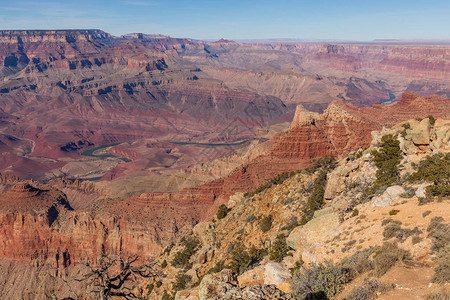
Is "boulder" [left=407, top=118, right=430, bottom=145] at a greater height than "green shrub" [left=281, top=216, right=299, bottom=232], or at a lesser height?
greater

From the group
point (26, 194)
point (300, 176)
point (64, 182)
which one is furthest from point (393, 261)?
point (64, 182)

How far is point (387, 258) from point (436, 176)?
9.61 metres

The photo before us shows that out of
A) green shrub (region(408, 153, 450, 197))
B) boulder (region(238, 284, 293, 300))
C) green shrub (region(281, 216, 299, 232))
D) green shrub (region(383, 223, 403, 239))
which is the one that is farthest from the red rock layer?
boulder (region(238, 284, 293, 300))

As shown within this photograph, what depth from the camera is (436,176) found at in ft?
72.0

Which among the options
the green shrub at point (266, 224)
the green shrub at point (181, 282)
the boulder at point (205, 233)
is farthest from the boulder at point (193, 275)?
the green shrub at point (266, 224)

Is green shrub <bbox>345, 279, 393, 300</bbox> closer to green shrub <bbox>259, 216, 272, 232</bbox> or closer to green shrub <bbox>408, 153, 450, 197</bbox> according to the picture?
green shrub <bbox>408, 153, 450, 197</bbox>

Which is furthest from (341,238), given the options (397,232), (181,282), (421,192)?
(181,282)

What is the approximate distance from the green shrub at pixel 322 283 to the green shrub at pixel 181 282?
778 inches

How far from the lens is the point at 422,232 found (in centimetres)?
1752

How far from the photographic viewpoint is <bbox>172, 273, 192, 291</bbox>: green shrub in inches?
1294

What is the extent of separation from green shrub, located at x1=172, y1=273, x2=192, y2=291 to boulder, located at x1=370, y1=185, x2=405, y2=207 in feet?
65.0

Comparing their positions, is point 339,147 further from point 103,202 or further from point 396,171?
point 103,202

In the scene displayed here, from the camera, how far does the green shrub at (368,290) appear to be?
44.7ft

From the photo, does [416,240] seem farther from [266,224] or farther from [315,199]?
[266,224]
